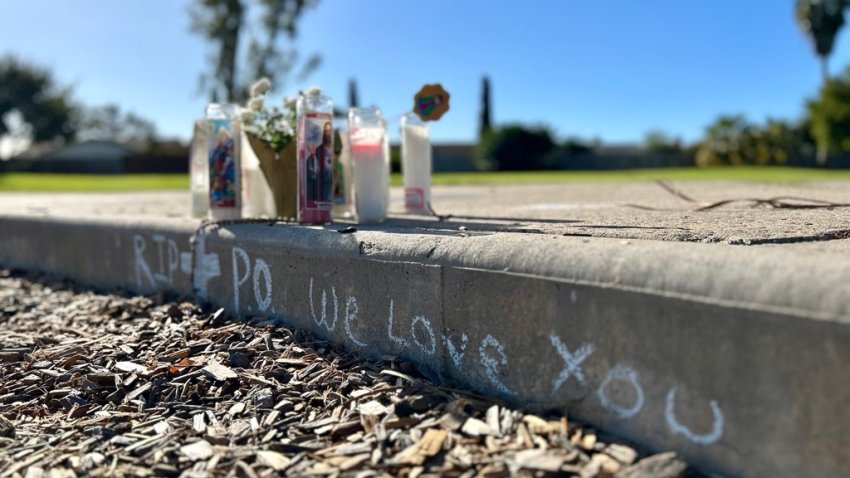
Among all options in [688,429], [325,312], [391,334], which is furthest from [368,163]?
[688,429]

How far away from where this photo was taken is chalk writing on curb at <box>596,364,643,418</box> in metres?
2.02

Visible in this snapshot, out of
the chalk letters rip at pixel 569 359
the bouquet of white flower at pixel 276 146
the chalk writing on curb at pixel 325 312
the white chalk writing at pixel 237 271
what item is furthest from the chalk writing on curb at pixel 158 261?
the chalk letters rip at pixel 569 359

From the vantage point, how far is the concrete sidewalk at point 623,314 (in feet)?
5.60

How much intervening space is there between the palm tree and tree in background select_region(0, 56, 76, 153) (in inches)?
1994

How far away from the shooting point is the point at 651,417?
6.53 ft

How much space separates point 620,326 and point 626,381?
157 millimetres

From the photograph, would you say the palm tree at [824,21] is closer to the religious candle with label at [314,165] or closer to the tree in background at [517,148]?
the tree in background at [517,148]

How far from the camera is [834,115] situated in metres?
38.2

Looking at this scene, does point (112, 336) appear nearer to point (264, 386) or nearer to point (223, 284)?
point (223, 284)

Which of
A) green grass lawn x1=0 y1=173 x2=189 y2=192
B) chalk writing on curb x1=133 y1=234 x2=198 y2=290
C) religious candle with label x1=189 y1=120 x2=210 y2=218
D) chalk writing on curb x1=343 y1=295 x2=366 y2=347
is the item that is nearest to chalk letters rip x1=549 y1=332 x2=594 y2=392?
chalk writing on curb x1=343 y1=295 x2=366 y2=347

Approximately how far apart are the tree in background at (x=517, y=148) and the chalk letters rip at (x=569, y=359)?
3309 centimetres

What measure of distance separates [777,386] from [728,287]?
0.84 feet

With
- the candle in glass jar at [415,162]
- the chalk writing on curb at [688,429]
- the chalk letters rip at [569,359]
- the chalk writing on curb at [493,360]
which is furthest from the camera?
the candle in glass jar at [415,162]

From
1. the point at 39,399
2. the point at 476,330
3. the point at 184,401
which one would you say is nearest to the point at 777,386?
the point at 476,330
